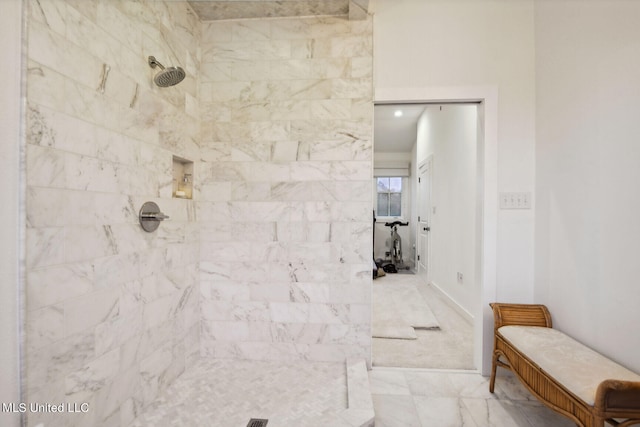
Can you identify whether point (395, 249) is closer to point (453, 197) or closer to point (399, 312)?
point (453, 197)

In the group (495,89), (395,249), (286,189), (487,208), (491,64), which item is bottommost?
(395,249)

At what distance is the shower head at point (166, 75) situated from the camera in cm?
143

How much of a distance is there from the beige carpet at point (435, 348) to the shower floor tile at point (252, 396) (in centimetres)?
50

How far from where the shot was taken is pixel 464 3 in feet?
6.25

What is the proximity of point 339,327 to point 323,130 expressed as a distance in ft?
4.95

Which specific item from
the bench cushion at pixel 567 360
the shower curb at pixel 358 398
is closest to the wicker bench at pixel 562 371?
the bench cushion at pixel 567 360

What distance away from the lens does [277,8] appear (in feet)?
6.30

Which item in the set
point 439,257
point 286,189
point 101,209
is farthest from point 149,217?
point 439,257

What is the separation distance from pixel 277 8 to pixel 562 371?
276 centimetres

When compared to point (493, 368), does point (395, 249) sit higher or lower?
higher

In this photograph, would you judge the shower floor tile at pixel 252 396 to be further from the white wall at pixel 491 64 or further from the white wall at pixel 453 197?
the white wall at pixel 453 197

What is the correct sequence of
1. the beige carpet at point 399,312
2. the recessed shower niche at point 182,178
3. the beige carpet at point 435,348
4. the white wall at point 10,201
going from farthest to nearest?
1. the beige carpet at point 399,312
2. the beige carpet at point 435,348
3. the recessed shower niche at point 182,178
4. the white wall at point 10,201

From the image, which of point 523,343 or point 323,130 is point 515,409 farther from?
point 323,130

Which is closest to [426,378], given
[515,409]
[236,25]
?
[515,409]
